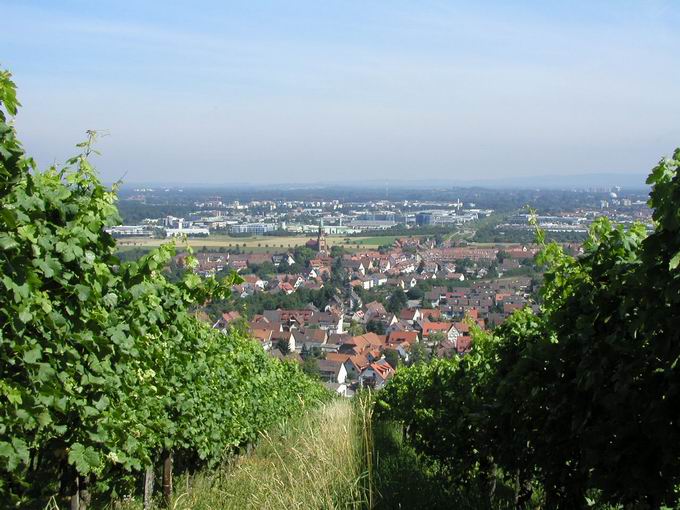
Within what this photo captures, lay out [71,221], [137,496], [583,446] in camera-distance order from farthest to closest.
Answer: [137,496], [71,221], [583,446]

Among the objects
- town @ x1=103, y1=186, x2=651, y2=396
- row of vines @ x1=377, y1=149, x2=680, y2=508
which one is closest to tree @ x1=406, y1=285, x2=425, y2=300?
town @ x1=103, y1=186, x2=651, y2=396

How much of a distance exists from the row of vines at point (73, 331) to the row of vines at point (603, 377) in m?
2.35

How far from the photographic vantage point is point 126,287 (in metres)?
5.07

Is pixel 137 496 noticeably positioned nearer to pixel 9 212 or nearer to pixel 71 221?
pixel 71 221

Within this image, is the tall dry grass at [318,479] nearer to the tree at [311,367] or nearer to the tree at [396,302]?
the tree at [311,367]

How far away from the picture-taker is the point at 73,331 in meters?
4.06

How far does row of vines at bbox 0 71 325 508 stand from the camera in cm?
332

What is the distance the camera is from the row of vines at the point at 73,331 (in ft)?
10.9

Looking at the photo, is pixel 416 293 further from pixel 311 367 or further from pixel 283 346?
pixel 311 367

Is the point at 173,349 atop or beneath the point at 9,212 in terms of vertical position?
beneath

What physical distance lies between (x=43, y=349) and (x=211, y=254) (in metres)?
76.0

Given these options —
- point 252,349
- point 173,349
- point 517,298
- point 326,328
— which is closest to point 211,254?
point 326,328

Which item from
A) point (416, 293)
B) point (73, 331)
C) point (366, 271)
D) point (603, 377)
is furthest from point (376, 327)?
point (603, 377)

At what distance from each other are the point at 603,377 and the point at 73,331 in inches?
105
